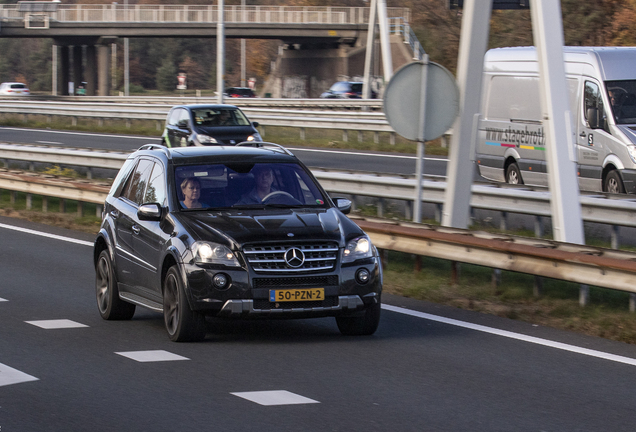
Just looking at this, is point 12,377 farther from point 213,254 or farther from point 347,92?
point 347,92

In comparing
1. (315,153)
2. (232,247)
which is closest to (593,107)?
(232,247)

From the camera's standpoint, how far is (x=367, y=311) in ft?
28.2

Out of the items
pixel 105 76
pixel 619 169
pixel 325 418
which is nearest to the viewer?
pixel 325 418

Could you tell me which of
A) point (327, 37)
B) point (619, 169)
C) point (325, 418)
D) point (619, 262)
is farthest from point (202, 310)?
point (327, 37)

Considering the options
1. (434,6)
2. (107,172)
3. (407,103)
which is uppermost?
(434,6)

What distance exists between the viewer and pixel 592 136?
1817 cm

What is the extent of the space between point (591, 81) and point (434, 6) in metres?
43.2

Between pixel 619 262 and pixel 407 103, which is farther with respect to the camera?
pixel 407 103

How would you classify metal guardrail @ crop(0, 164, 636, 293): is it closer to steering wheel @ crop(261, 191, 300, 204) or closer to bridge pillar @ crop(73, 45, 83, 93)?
steering wheel @ crop(261, 191, 300, 204)

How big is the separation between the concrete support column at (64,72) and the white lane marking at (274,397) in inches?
3450

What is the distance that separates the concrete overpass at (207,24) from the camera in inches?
2990

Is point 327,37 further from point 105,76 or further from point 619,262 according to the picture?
point 619,262

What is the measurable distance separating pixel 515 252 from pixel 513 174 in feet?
34.7

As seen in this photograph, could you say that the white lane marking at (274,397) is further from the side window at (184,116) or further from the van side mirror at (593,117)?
the side window at (184,116)
